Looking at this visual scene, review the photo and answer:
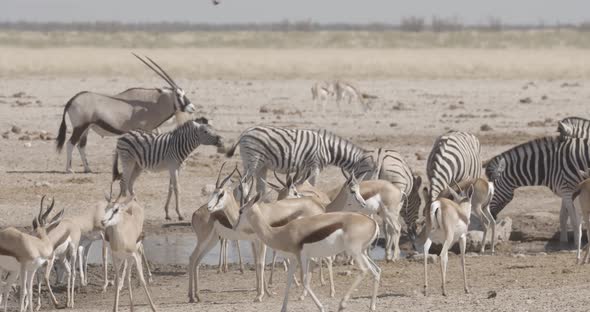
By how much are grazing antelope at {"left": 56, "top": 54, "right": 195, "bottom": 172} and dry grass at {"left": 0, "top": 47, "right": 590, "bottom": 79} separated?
2240 cm

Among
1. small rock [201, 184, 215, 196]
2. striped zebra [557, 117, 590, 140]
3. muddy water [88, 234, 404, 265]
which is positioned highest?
striped zebra [557, 117, 590, 140]

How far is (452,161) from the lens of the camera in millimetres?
16250

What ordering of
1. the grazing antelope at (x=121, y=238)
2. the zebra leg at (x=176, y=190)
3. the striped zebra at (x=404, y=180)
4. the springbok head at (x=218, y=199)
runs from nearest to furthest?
the grazing antelope at (x=121, y=238), the springbok head at (x=218, y=199), the striped zebra at (x=404, y=180), the zebra leg at (x=176, y=190)

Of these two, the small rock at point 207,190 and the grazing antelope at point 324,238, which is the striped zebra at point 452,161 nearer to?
the small rock at point 207,190

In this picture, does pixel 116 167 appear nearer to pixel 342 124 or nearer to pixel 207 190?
pixel 207 190

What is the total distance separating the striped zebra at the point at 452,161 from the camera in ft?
51.8

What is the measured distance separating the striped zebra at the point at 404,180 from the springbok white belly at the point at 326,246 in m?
4.73

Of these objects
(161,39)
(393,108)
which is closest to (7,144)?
(393,108)

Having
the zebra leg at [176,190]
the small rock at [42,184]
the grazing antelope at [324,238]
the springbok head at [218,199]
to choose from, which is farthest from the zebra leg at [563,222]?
the small rock at [42,184]

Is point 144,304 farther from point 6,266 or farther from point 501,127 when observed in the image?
point 501,127

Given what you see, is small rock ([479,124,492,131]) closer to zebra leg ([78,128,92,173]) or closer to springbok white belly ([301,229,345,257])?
zebra leg ([78,128,92,173])

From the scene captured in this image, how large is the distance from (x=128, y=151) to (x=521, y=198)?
5860 mm

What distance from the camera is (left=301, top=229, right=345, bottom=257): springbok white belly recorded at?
1059 cm

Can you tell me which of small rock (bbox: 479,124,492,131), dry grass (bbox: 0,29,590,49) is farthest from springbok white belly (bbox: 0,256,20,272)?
dry grass (bbox: 0,29,590,49)
